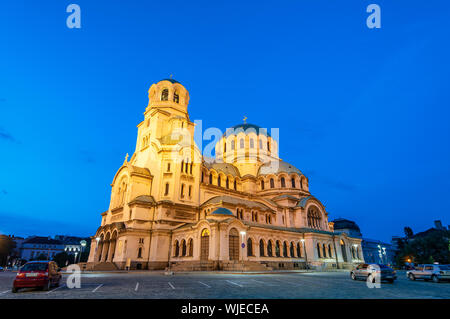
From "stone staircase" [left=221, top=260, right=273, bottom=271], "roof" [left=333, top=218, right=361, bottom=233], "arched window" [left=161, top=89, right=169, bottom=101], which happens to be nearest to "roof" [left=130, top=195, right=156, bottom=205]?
"stone staircase" [left=221, top=260, right=273, bottom=271]

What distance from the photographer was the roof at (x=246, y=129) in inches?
2241

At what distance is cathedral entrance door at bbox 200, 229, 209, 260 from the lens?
30.4 metres

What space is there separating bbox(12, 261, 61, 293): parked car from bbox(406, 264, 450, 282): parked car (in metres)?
23.3

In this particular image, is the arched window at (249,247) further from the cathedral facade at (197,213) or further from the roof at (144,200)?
the roof at (144,200)

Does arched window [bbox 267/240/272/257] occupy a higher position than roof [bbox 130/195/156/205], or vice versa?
roof [bbox 130/195/156/205]

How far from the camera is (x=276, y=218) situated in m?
44.2

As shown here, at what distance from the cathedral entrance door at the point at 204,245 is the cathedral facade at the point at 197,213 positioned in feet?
0.37

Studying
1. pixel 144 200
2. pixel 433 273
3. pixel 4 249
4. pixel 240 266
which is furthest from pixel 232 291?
pixel 4 249

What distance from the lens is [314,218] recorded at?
1818 inches

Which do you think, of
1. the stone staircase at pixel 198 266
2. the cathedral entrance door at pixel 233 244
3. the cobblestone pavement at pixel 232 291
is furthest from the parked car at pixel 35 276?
the cathedral entrance door at pixel 233 244

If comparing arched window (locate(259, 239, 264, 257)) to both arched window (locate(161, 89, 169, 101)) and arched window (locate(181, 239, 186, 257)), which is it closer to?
arched window (locate(181, 239, 186, 257))
